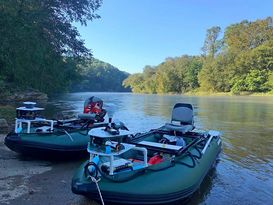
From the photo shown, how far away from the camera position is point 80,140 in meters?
8.22

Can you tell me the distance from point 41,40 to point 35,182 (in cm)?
1166

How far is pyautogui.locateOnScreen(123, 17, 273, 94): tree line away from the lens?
62.9 m

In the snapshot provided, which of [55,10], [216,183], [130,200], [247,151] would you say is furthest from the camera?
[55,10]

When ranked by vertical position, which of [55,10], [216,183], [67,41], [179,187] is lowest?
[216,183]

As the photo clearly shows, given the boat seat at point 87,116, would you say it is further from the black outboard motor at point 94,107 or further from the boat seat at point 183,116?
the boat seat at point 183,116

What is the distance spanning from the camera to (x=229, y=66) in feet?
223

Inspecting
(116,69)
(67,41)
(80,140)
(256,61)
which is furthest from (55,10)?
(116,69)

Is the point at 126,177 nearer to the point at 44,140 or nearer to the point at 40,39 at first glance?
the point at 44,140

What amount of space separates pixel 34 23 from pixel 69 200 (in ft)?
40.6

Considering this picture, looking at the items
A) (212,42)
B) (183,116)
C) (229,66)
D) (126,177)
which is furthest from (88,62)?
(212,42)

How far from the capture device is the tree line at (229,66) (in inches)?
2475

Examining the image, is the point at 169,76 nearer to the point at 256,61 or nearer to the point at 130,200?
the point at 256,61

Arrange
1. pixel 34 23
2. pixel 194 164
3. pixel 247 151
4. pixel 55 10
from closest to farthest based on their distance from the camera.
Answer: pixel 194 164, pixel 247 151, pixel 34 23, pixel 55 10

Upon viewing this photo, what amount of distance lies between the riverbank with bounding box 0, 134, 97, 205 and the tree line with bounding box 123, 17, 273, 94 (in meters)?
58.0
